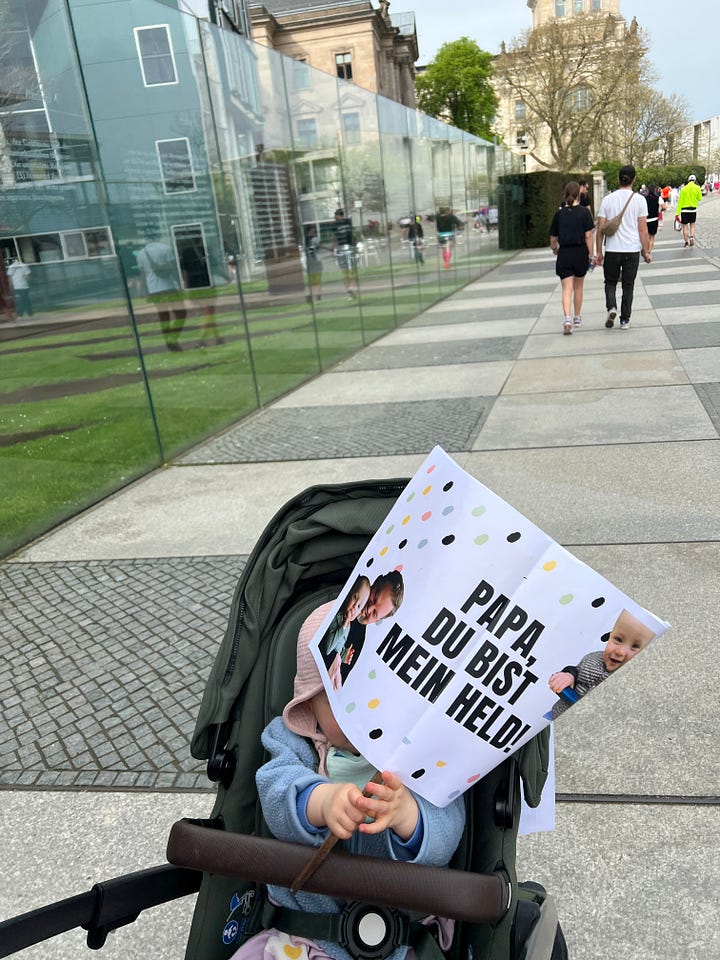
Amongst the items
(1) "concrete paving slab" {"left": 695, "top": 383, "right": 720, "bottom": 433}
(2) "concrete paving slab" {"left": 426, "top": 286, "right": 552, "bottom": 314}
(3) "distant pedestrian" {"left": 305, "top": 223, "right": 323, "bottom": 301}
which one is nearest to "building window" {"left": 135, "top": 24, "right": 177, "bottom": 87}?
(3) "distant pedestrian" {"left": 305, "top": 223, "right": 323, "bottom": 301}

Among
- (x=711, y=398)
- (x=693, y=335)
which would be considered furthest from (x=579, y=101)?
(x=711, y=398)

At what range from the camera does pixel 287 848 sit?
1250 millimetres

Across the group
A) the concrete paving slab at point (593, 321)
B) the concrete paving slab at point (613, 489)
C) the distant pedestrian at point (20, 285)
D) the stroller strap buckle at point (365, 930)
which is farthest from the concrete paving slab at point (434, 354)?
the stroller strap buckle at point (365, 930)

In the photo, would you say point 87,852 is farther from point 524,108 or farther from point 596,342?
point 524,108

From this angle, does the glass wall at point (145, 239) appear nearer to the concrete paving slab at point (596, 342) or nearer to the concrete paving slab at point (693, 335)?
the concrete paving slab at point (596, 342)

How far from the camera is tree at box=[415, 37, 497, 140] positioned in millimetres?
65188

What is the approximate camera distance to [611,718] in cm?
274

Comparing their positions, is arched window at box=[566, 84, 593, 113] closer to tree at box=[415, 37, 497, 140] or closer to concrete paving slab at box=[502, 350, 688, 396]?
tree at box=[415, 37, 497, 140]

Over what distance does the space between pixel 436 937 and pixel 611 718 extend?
145 cm

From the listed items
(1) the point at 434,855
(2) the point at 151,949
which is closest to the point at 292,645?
(1) the point at 434,855

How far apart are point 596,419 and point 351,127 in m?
6.51

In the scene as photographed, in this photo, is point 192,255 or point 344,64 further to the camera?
point 344,64

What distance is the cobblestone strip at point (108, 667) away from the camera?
2.72 metres

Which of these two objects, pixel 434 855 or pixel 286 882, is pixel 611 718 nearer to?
pixel 434 855
